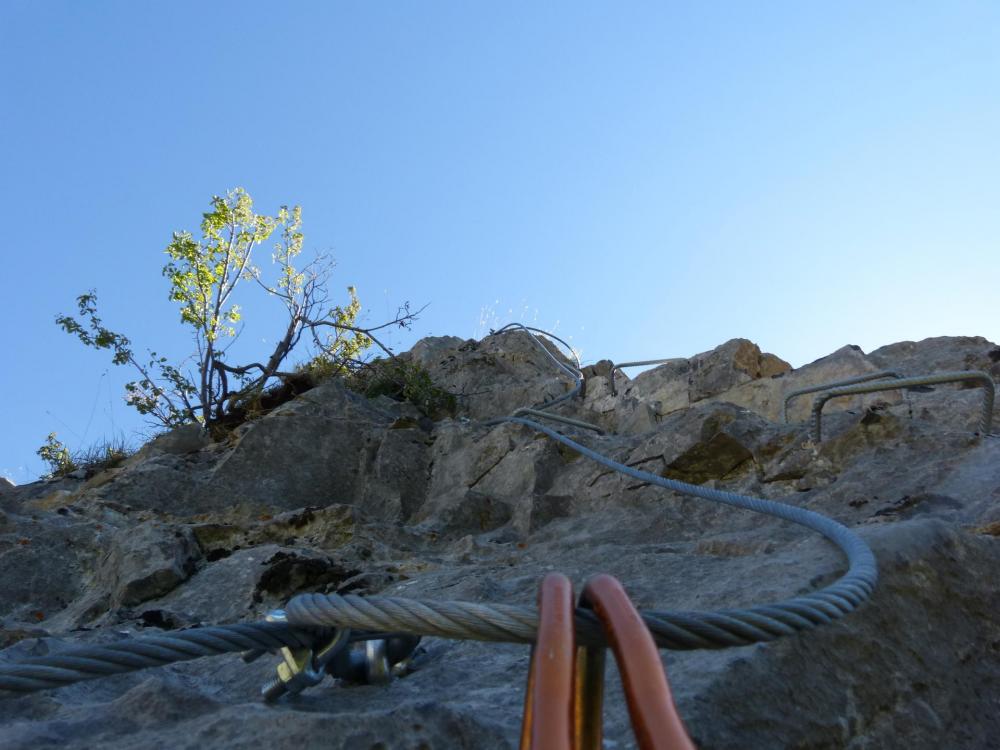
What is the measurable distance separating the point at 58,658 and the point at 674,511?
8.54 feet

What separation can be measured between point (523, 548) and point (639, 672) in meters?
2.81

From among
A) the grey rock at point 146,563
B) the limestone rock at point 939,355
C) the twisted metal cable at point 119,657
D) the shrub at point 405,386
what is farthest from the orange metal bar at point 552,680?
the shrub at point 405,386

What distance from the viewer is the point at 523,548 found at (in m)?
3.64

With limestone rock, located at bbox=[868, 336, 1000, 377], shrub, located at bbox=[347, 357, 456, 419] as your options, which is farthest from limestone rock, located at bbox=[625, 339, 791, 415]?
shrub, located at bbox=[347, 357, 456, 419]

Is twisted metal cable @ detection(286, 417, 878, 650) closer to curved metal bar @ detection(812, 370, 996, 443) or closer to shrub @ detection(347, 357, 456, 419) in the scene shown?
curved metal bar @ detection(812, 370, 996, 443)

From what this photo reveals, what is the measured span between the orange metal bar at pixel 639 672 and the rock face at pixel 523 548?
479 millimetres

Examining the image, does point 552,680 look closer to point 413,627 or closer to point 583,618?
point 583,618

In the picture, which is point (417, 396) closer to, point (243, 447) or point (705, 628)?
point (243, 447)

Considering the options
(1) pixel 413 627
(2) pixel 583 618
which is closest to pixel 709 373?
(1) pixel 413 627

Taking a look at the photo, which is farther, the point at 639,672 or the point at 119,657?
the point at 119,657

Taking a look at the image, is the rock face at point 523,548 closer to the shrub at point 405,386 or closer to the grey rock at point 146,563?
the grey rock at point 146,563

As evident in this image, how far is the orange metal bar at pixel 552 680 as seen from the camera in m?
0.80

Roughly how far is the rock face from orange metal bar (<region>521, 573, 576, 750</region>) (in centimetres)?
47

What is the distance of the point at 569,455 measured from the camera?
186 inches
